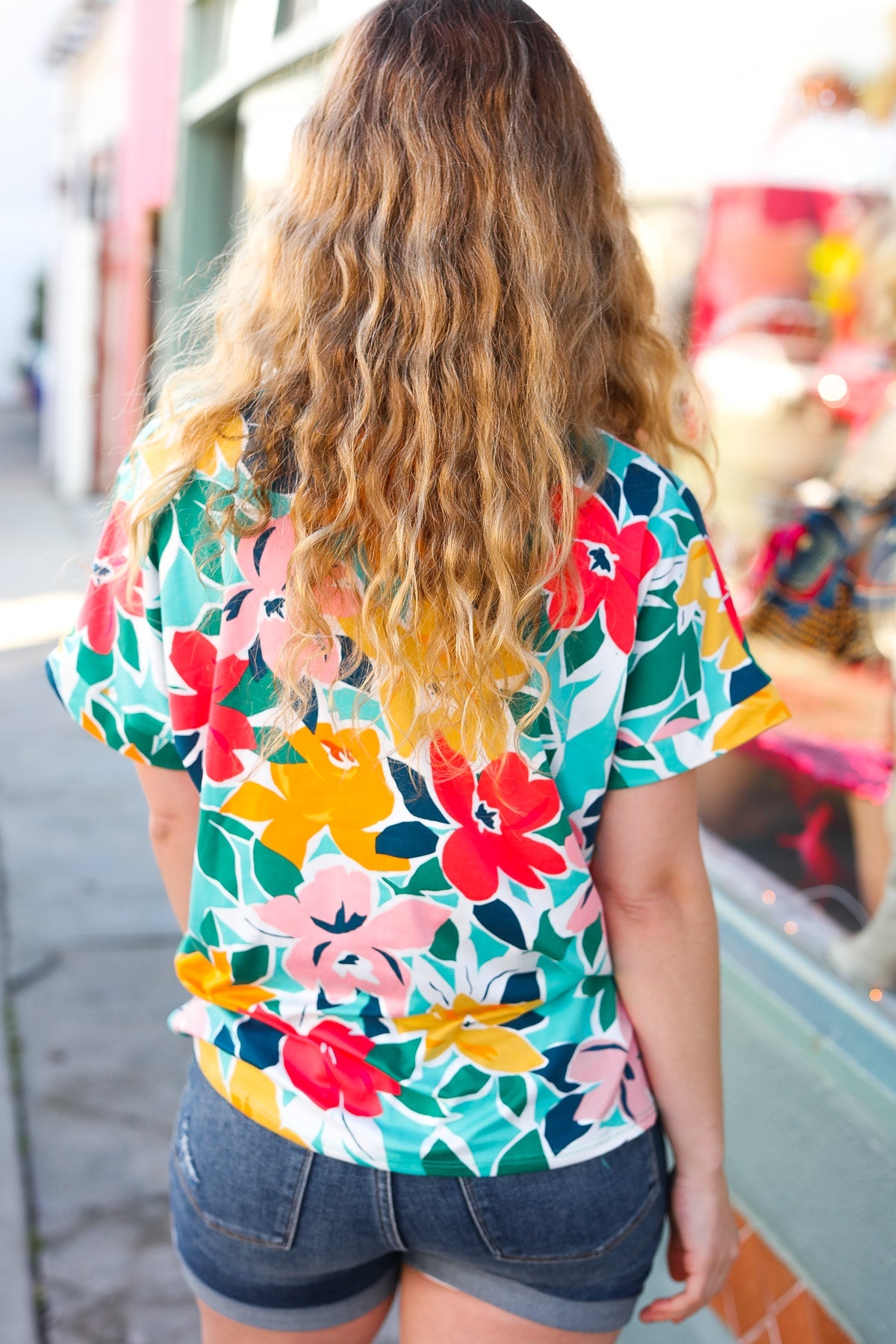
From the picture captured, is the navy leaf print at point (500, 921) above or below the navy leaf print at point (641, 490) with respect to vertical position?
below

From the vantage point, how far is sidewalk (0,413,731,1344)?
2328mm

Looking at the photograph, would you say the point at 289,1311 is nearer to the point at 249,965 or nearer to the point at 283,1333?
the point at 283,1333

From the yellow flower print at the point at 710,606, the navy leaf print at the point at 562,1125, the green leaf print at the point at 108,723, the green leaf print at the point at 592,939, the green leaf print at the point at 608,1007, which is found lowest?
the navy leaf print at the point at 562,1125

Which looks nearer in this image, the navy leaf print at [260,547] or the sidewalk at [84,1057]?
the navy leaf print at [260,547]

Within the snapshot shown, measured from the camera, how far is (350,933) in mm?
1081

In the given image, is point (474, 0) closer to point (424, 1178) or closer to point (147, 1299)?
point (424, 1178)

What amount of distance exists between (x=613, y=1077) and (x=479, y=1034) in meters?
0.14

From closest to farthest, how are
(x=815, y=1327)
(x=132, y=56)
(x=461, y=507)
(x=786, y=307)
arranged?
(x=461, y=507), (x=815, y=1327), (x=786, y=307), (x=132, y=56)

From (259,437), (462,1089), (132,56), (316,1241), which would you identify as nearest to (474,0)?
(259,437)

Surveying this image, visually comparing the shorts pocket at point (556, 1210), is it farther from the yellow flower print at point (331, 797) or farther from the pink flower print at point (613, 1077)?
the yellow flower print at point (331, 797)

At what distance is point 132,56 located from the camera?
8242mm

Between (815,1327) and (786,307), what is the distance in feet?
7.76

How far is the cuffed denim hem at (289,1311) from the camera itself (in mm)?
1228

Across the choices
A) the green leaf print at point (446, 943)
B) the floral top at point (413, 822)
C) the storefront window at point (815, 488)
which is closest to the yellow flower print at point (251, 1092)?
the floral top at point (413, 822)
